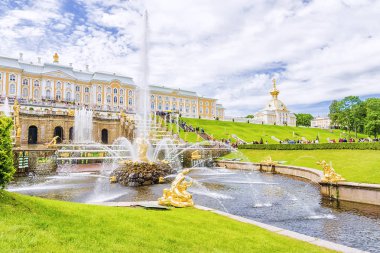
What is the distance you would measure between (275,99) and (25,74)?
84.3 metres

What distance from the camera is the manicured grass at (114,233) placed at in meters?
4.55

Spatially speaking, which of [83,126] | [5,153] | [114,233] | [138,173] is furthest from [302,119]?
[5,153]

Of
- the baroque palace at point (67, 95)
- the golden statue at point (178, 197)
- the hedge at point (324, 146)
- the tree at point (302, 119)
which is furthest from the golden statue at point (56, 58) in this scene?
the tree at point (302, 119)

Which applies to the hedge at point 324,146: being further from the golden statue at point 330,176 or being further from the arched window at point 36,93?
the arched window at point 36,93

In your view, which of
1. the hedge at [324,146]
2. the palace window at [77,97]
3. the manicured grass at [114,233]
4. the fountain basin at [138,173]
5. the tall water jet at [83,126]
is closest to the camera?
Answer: the manicured grass at [114,233]

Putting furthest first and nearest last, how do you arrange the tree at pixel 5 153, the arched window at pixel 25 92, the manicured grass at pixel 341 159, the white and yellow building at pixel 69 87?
the arched window at pixel 25 92
the white and yellow building at pixel 69 87
the manicured grass at pixel 341 159
the tree at pixel 5 153

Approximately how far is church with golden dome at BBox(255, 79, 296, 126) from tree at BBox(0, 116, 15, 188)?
339 feet

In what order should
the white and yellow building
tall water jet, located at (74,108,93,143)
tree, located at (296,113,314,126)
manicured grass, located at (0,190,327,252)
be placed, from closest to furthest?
manicured grass, located at (0,190,327,252)
tall water jet, located at (74,108,93,143)
the white and yellow building
tree, located at (296,113,314,126)

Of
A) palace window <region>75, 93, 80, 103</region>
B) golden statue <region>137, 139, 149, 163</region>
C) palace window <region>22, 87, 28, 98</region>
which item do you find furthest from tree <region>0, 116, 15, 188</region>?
palace window <region>75, 93, 80, 103</region>

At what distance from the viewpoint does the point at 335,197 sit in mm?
13500

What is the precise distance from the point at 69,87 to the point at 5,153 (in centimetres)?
7837

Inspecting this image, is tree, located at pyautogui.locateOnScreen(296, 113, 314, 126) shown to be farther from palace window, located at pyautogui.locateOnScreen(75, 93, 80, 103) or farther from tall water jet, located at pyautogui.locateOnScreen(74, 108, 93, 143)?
tall water jet, located at pyautogui.locateOnScreen(74, 108, 93, 143)

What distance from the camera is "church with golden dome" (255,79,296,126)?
106 m

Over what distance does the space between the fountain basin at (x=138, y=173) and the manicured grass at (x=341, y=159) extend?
11.2 m
